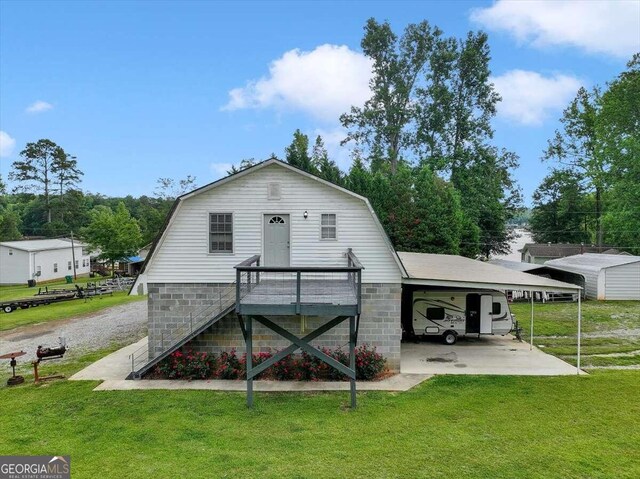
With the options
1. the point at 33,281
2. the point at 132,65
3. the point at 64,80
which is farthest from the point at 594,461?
the point at 33,281

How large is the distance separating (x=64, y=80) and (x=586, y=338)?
30.6 m

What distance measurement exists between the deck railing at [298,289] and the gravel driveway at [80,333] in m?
8.48

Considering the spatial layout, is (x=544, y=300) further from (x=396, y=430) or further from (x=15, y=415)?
(x=15, y=415)

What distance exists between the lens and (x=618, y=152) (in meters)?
34.8

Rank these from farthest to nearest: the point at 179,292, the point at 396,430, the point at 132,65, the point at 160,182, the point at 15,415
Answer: the point at 160,182, the point at 132,65, the point at 179,292, the point at 15,415, the point at 396,430

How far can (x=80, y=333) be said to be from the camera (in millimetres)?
18547

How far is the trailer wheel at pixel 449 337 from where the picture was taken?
15.9 meters

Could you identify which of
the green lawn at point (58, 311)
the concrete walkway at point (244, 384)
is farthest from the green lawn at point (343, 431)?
the green lawn at point (58, 311)

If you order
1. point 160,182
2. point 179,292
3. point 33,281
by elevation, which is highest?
point 160,182

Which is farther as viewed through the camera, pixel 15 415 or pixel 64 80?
pixel 64 80

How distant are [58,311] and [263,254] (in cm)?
1919

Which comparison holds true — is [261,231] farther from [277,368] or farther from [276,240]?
[277,368]

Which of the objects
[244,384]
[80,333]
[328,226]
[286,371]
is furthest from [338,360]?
[80,333]

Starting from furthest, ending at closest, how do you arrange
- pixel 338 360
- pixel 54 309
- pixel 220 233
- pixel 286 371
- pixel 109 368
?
1. pixel 54 309
2. pixel 109 368
3. pixel 220 233
4. pixel 338 360
5. pixel 286 371
